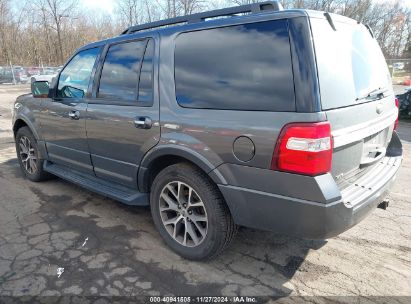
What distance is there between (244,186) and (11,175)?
4.42 metres

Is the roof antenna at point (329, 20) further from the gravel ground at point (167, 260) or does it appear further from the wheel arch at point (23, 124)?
the wheel arch at point (23, 124)

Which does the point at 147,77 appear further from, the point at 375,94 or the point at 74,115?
the point at 375,94

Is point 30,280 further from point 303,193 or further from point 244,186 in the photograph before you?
point 303,193

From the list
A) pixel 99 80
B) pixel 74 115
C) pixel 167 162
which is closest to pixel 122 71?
pixel 99 80

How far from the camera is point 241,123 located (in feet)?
7.97

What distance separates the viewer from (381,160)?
3189 mm

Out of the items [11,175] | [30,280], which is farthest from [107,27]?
[30,280]

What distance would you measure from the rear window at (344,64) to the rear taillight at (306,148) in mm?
186

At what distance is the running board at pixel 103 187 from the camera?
3369 mm

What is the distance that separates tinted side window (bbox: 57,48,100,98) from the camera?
3.80 meters

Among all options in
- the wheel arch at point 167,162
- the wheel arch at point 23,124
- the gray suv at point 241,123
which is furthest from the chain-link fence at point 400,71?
the wheel arch at point 167,162

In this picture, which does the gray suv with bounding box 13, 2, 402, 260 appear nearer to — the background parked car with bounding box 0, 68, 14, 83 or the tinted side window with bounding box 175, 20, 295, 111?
the tinted side window with bounding box 175, 20, 295, 111

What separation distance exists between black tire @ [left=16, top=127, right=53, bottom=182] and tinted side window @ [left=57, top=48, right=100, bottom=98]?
103 cm

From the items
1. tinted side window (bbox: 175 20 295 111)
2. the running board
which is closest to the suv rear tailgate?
tinted side window (bbox: 175 20 295 111)
